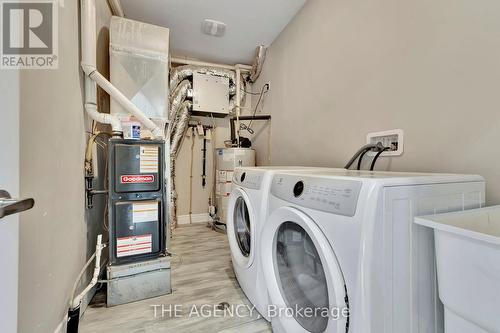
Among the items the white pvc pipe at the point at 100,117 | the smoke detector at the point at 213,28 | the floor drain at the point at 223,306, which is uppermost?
the smoke detector at the point at 213,28

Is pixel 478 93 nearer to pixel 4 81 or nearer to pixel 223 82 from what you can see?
pixel 4 81

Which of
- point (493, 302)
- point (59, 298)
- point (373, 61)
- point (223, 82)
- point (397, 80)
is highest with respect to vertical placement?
point (223, 82)

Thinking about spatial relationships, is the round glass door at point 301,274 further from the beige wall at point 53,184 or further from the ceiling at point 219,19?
the ceiling at point 219,19

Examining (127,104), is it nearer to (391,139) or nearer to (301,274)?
(301,274)

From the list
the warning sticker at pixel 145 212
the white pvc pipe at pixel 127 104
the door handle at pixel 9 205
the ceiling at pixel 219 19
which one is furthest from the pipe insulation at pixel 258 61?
the door handle at pixel 9 205

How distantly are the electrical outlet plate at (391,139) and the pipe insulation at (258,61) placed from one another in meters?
2.08

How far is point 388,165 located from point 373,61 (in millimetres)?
707

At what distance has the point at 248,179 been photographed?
4.70 feet

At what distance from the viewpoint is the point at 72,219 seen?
50.1 inches

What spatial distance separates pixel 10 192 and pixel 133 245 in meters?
1.05

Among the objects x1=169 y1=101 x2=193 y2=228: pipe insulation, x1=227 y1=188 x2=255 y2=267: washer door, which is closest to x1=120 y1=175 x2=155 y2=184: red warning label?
x1=227 y1=188 x2=255 y2=267: washer door

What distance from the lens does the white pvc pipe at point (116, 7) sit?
204 cm

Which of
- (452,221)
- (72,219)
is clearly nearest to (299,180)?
(452,221)

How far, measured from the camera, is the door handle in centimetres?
48
